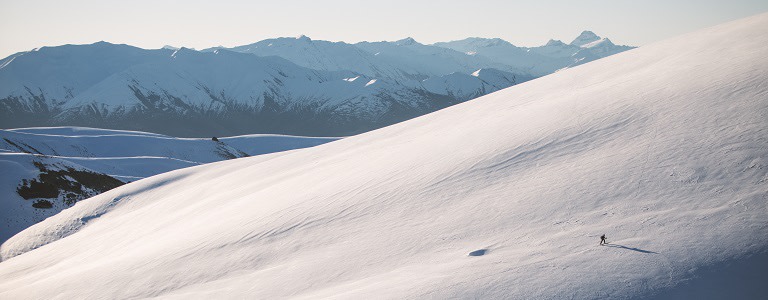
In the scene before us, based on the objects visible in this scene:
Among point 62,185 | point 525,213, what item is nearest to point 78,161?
point 62,185

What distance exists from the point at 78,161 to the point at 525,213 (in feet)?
225

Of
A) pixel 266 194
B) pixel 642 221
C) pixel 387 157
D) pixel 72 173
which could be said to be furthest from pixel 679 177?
pixel 72 173

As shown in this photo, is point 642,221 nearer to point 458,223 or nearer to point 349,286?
point 458,223

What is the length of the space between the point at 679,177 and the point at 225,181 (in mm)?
24527

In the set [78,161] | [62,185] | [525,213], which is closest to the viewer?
[525,213]

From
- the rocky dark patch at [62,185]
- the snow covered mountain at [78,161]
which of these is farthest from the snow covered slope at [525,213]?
the rocky dark patch at [62,185]

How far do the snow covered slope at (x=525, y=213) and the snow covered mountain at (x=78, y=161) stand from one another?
68.2 feet

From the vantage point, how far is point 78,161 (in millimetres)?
66500

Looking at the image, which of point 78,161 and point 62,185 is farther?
point 78,161

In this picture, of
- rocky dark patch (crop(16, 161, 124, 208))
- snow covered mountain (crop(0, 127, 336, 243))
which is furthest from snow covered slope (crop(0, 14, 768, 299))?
rocky dark patch (crop(16, 161, 124, 208))

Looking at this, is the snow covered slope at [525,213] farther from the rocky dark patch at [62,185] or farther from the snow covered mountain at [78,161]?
the rocky dark patch at [62,185]

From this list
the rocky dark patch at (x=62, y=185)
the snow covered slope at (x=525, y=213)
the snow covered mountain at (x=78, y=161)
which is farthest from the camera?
the rocky dark patch at (x=62, y=185)

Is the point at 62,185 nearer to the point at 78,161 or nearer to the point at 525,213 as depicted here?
the point at 78,161

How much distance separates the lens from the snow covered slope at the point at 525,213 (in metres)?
9.23
